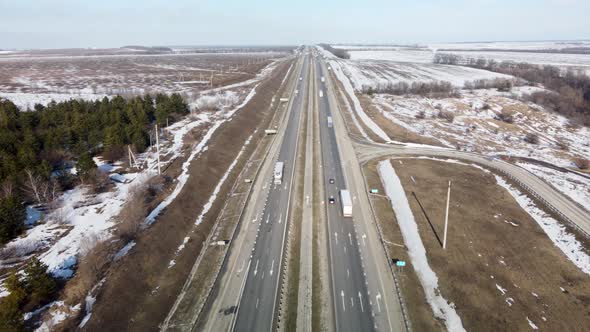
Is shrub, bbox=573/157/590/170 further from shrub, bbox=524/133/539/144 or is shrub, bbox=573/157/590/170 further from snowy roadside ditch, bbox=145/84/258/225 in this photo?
snowy roadside ditch, bbox=145/84/258/225

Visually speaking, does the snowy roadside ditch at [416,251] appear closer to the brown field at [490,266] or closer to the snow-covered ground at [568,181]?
the brown field at [490,266]

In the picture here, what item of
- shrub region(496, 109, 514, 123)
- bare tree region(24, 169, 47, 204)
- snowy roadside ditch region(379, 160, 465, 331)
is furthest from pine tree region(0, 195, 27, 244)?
shrub region(496, 109, 514, 123)

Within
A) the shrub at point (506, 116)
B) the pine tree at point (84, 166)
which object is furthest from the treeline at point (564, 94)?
the pine tree at point (84, 166)

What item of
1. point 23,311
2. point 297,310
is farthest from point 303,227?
point 23,311

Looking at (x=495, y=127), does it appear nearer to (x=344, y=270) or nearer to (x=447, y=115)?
(x=447, y=115)

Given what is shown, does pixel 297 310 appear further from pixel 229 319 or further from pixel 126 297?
pixel 126 297

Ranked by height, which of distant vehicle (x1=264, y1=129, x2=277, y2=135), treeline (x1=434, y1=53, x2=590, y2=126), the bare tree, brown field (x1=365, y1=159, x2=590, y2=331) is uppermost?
treeline (x1=434, y1=53, x2=590, y2=126)


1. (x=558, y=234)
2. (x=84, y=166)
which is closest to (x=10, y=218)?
(x=84, y=166)
